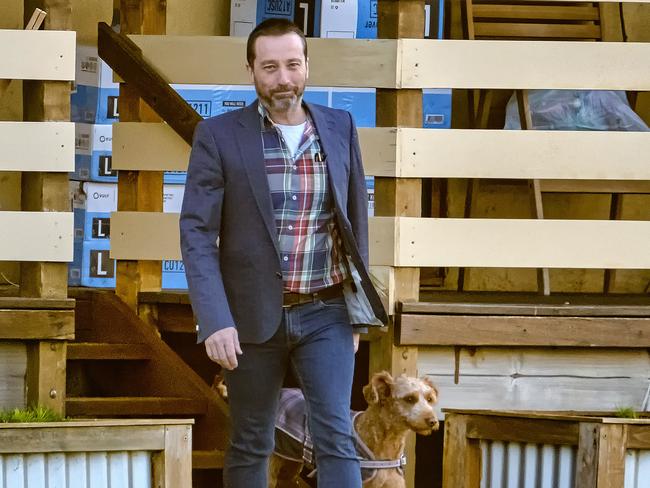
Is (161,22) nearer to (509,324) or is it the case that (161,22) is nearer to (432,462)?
(509,324)

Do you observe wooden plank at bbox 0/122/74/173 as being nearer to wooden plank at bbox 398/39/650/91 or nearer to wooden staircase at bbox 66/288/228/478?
wooden staircase at bbox 66/288/228/478

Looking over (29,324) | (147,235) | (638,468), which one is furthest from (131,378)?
(638,468)

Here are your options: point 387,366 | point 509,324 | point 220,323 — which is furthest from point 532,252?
point 220,323

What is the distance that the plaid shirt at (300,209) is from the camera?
13.8 feet

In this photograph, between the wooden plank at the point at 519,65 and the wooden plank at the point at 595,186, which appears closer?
the wooden plank at the point at 519,65

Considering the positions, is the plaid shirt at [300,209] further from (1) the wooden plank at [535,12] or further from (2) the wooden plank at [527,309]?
(1) the wooden plank at [535,12]

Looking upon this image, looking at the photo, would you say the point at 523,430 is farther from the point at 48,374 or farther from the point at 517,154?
the point at 48,374

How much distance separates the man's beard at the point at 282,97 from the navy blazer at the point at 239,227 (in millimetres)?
90

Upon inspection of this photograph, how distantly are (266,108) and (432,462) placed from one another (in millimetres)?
3852

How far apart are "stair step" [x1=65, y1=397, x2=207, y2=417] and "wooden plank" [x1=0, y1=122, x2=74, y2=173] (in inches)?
42.4

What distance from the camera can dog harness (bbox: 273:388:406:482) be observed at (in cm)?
529

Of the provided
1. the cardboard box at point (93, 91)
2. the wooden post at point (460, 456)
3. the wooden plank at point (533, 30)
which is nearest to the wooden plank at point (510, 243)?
the wooden post at point (460, 456)

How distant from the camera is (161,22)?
677 centimetres

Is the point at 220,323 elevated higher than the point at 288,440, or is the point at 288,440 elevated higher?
the point at 220,323
